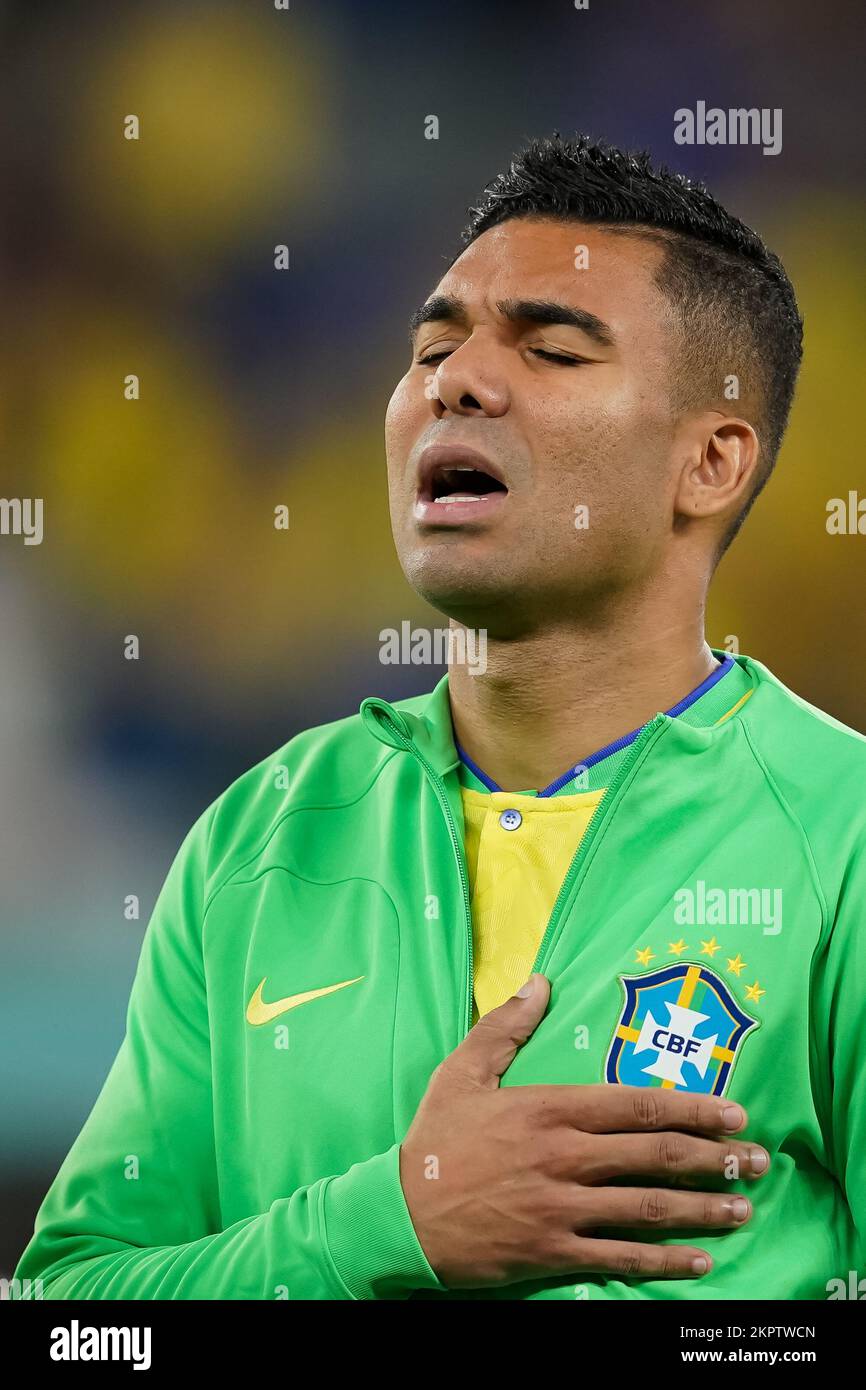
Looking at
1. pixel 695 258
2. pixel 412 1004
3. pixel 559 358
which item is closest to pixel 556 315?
pixel 559 358

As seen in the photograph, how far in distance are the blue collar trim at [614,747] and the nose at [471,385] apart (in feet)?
1.16

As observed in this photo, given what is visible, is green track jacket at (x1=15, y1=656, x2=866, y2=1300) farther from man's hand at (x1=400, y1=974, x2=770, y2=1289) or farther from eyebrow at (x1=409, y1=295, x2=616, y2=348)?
eyebrow at (x1=409, y1=295, x2=616, y2=348)

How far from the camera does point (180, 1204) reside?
1.66 metres

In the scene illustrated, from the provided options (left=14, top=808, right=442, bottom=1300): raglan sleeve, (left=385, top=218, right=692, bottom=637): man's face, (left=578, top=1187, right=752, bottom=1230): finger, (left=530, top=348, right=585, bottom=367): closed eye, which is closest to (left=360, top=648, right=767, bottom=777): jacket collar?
(left=385, top=218, right=692, bottom=637): man's face

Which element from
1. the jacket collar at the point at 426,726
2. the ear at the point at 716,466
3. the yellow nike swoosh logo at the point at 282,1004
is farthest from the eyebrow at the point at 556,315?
the yellow nike swoosh logo at the point at 282,1004

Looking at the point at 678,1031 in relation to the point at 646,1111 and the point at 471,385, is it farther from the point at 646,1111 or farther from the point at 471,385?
the point at 471,385

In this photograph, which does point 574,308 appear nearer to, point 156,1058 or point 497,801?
point 497,801

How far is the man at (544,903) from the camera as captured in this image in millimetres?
1428

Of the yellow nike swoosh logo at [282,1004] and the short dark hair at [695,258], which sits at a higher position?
the short dark hair at [695,258]

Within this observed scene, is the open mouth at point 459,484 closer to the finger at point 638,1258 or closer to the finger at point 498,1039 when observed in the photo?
the finger at point 498,1039

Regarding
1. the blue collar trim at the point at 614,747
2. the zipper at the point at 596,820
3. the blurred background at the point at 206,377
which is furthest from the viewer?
the blurred background at the point at 206,377

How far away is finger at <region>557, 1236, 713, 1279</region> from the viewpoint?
1.40 m

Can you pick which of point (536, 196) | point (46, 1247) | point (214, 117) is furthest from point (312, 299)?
point (46, 1247)

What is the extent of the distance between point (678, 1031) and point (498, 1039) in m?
0.17
